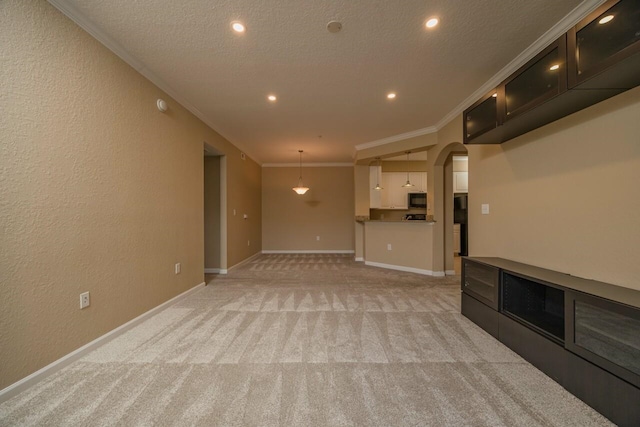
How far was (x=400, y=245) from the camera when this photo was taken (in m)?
5.02

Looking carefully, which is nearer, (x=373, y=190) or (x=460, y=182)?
(x=373, y=190)

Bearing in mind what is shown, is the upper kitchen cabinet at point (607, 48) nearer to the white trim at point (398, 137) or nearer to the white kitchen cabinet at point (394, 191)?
the white trim at point (398, 137)

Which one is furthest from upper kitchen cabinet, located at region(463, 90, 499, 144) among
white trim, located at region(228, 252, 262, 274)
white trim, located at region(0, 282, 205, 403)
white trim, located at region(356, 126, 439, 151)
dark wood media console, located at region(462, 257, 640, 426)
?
white trim, located at region(228, 252, 262, 274)

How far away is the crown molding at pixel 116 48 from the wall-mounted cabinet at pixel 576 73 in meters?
3.48

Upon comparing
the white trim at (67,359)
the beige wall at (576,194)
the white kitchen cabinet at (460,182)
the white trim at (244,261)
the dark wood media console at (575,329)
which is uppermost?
the white kitchen cabinet at (460,182)

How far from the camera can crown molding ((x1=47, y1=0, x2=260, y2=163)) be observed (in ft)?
5.86

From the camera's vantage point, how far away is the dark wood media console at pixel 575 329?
1.26 m

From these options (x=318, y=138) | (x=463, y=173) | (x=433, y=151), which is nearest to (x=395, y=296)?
(x=433, y=151)

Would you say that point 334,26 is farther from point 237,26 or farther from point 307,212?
point 307,212

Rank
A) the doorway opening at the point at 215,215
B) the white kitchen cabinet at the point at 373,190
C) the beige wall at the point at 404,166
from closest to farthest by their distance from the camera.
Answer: the doorway opening at the point at 215,215 → the white kitchen cabinet at the point at 373,190 → the beige wall at the point at 404,166

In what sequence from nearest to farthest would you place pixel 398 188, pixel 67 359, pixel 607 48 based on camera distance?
pixel 607 48 < pixel 67 359 < pixel 398 188

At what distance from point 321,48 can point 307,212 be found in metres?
5.49

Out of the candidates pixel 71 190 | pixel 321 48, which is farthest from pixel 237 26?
pixel 71 190

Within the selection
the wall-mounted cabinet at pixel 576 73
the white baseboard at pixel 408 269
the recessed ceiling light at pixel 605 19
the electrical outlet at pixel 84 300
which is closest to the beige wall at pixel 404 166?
the white baseboard at pixel 408 269
